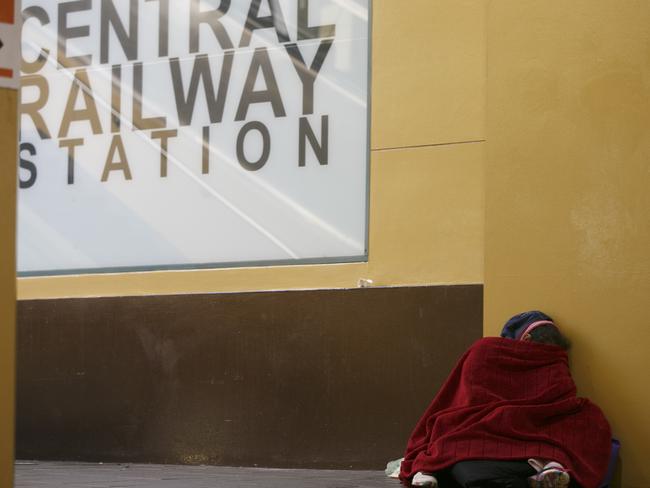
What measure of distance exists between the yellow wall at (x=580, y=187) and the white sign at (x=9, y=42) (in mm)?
3277

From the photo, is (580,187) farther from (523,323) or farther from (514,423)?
(514,423)

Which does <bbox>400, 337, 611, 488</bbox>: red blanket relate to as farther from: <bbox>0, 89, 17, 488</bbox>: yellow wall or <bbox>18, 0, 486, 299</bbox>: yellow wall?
<bbox>0, 89, 17, 488</bbox>: yellow wall

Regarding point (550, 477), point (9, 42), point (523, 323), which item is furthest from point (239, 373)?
point (9, 42)

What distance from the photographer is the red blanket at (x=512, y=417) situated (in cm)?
565

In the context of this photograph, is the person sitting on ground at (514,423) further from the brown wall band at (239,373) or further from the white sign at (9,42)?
the white sign at (9,42)

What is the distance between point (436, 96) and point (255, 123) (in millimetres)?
1162

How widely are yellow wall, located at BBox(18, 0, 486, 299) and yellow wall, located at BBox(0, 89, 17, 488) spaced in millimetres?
3492

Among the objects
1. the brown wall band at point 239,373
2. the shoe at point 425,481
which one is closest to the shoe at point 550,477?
the shoe at point 425,481

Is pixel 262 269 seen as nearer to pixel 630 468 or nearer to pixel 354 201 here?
pixel 354 201

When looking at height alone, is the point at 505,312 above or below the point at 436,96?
below

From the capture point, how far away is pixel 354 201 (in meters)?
7.12

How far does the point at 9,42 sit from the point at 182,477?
328cm

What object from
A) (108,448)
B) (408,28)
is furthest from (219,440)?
(408,28)

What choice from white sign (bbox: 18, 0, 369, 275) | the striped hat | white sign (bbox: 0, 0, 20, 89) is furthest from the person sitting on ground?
white sign (bbox: 0, 0, 20, 89)
